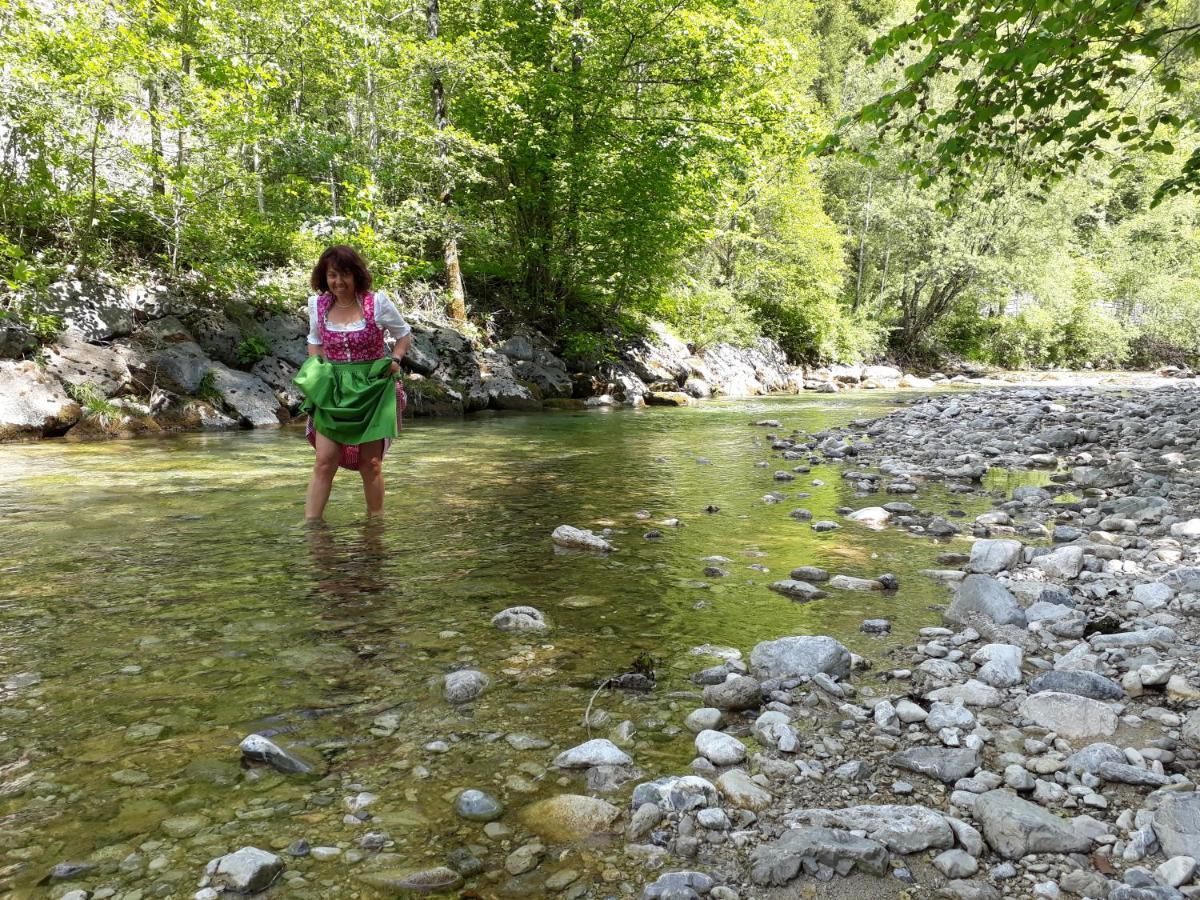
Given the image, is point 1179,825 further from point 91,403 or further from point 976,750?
point 91,403

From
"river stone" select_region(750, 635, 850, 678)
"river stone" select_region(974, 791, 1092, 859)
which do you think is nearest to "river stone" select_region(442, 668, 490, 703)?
"river stone" select_region(750, 635, 850, 678)

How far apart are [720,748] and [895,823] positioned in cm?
61

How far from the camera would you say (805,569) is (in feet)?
14.9

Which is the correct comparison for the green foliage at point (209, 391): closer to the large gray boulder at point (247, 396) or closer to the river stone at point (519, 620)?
the large gray boulder at point (247, 396)

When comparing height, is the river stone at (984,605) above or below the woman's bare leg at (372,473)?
below

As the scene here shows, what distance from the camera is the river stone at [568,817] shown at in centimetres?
206

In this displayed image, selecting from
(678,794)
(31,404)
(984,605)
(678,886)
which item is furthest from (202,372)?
(678,886)

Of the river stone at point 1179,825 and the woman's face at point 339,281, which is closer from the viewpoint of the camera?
the river stone at point 1179,825

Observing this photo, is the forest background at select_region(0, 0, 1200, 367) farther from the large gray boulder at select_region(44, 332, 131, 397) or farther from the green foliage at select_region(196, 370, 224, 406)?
the green foliage at select_region(196, 370, 224, 406)

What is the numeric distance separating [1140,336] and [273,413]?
53950mm

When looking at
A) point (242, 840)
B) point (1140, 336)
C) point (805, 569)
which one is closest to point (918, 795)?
point (242, 840)

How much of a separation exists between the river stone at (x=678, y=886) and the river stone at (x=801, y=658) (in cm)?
135

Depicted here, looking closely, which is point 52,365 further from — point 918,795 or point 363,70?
point 918,795

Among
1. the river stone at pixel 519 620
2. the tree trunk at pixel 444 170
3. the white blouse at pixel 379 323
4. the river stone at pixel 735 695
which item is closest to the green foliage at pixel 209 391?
the tree trunk at pixel 444 170
